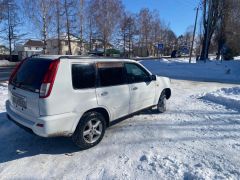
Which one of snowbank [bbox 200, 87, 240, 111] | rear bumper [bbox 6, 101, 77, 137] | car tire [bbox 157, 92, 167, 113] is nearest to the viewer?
rear bumper [bbox 6, 101, 77, 137]

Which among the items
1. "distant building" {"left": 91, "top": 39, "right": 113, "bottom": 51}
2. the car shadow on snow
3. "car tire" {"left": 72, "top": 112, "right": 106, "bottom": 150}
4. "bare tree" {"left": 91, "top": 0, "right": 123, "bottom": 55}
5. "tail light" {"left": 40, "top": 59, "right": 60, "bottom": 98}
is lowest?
the car shadow on snow

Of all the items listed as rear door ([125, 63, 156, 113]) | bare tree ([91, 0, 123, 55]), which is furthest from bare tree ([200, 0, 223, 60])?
rear door ([125, 63, 156, 113])

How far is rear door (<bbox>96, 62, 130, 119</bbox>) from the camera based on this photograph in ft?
14.0

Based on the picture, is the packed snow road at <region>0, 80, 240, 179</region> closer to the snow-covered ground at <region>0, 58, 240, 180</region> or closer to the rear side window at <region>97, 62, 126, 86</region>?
the snow-covered ground at <region>0, 58, 240, 180</region>

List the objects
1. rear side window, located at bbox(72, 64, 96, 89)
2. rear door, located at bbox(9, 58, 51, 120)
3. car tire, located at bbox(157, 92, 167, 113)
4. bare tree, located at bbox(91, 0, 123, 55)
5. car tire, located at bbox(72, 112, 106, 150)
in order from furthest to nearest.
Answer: bare tree, located at bbox(91, 0, 123, 55) → car tire, located at bbox(157, 92, 167, 113) → car tire, located at bbox(72, 112, 106, 150) → rear side window, located at bbox(72, 64, 96, 89) → rear door, located at bbox(9, 58, 51, 120)

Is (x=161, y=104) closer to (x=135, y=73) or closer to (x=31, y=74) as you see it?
Answer: (x=135, y=73)

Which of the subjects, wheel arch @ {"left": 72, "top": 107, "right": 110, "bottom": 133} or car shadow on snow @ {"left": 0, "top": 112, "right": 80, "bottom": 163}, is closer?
wheel arch @ {"left": 72, "top": 107, "right": 110, "bottom": 133}

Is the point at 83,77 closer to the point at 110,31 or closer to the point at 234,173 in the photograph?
the point at 234,173

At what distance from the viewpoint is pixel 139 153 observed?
13.3ft

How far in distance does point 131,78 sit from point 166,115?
2011 mm

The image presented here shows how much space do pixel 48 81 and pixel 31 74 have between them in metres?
0.61

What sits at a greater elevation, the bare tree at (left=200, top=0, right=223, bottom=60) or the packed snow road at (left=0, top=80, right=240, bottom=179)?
the bare tree at (left=200, top=0, right=223, bottom=60)

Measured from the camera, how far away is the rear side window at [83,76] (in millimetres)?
3828

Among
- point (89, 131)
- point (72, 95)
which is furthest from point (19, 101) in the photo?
point (89, 131)
